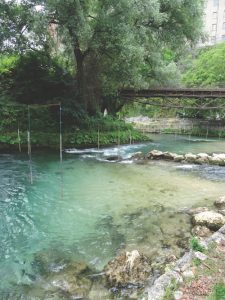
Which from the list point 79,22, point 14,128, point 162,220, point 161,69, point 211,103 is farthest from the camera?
point 211,103

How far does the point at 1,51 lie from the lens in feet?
55.6

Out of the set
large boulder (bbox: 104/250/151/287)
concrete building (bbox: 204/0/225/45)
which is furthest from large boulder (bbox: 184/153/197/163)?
concrete building (bbox: 204/0/225/45)

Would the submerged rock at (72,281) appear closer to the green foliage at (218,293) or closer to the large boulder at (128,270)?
the large boulder at (128,270)

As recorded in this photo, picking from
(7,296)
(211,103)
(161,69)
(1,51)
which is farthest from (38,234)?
(211,103)

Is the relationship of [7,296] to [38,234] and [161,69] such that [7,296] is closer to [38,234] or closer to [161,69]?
[38,234]

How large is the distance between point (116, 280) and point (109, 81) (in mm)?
17564

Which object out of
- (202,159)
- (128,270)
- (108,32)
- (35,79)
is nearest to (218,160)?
(202,159)

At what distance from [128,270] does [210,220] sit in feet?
9.98

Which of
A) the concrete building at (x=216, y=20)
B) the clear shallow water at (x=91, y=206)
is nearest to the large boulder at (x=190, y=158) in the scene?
the clear shallow water at (x=91, y=206)

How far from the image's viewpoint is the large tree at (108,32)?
597 inches

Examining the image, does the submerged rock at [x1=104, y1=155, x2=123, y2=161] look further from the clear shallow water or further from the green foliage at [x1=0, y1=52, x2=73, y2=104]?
the green foliage at [x1=0, y1=52, x2=73, y2=104]

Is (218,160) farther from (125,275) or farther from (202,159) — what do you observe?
(125,275)

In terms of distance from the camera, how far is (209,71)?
1379 inches

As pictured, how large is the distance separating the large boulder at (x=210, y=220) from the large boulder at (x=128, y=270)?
2.34 meters
